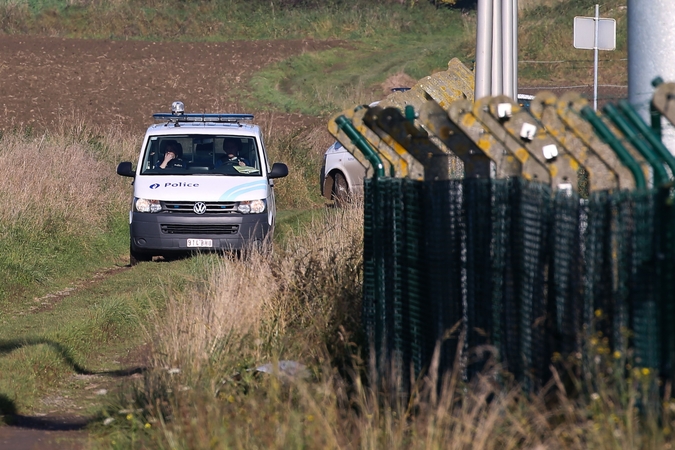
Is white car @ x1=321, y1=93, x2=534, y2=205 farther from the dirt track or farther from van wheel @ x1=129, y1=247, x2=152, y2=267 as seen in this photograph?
the dirt track

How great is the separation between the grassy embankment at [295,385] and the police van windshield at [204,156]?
2110mm

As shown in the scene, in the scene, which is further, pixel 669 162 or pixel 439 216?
pixel 439 216

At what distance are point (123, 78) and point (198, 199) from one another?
93.3ft

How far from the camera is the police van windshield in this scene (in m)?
14.3

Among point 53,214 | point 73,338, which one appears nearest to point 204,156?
point 53,214

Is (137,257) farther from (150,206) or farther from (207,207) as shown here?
(207,207)

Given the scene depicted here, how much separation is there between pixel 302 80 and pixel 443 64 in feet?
18.7

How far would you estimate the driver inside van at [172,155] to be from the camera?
14352 millimetres

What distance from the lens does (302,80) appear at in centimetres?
4250

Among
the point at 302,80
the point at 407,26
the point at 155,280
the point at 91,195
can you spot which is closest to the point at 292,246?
the point at 155,280

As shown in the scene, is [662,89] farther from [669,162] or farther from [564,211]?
[564,211]

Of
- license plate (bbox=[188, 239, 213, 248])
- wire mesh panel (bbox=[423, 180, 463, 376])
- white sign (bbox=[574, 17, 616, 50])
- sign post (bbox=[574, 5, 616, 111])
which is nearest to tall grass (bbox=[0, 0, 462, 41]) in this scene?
sign post (bbox=[574, 5, 616, 111])

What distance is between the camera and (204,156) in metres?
14.5

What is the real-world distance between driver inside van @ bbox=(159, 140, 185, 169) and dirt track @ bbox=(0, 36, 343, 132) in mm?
15897
